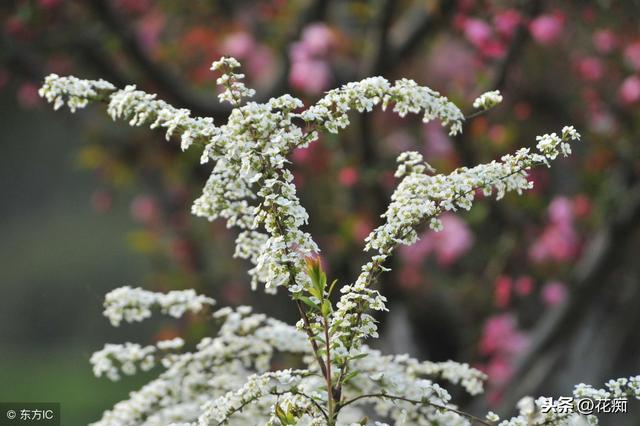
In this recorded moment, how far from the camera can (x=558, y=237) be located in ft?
17.6

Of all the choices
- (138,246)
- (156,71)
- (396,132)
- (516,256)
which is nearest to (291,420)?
(156,71)

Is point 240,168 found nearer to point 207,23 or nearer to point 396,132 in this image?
point 207,23

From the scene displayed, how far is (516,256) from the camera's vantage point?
5582 mm

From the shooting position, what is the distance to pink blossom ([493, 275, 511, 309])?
5.36 m

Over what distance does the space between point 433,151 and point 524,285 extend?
1.17 m

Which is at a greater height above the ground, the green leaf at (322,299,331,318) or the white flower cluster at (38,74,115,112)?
the white flower cluster at (38,74,115,112)

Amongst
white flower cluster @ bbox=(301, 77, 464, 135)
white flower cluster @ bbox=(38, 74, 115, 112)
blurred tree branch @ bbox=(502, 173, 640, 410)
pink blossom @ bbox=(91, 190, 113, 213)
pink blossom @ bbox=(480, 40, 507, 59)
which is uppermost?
pink blossom @ bbox=(91, 190, 113, 213)

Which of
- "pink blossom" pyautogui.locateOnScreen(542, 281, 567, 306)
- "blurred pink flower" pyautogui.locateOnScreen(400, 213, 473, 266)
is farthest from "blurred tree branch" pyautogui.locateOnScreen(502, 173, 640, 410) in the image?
"blurred pink flower" pyautogui.locateOnScreen(400, 213, 473, 266)

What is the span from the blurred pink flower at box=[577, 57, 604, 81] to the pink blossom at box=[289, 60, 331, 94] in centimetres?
165

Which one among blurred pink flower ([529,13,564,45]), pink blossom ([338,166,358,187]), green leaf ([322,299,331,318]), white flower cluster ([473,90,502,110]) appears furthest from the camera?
pink blossom ([338,166,358,187])

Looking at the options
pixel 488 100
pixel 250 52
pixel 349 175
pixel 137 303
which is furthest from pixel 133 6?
pixel 488 100

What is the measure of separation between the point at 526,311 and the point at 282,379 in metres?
3.81

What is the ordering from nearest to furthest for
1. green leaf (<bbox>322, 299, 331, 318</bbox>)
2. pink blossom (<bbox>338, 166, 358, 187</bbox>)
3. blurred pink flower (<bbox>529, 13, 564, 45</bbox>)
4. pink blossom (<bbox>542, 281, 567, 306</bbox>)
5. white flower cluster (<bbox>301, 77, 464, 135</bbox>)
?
green leaf (<bbox>322, 299, 331, 318</bbox>)
white flower cluster (<bbox>301, 77, 464, 135</bbox>)
blurred pink flower (<bbox>529, 13, 564, 45</bbox>)
pink blossom (<bbox>338, 166, 358, 187</bbox>)
pink blossom (<bbox>542, 281, 567, 306</bbox>)

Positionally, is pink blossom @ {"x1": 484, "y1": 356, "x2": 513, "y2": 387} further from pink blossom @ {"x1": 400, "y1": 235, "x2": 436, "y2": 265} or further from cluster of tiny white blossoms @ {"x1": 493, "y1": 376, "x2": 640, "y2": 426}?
cluster of tiny white blossoms @ {"x1": 493, "y1": 376, "x2": 640, "y2": 426}
